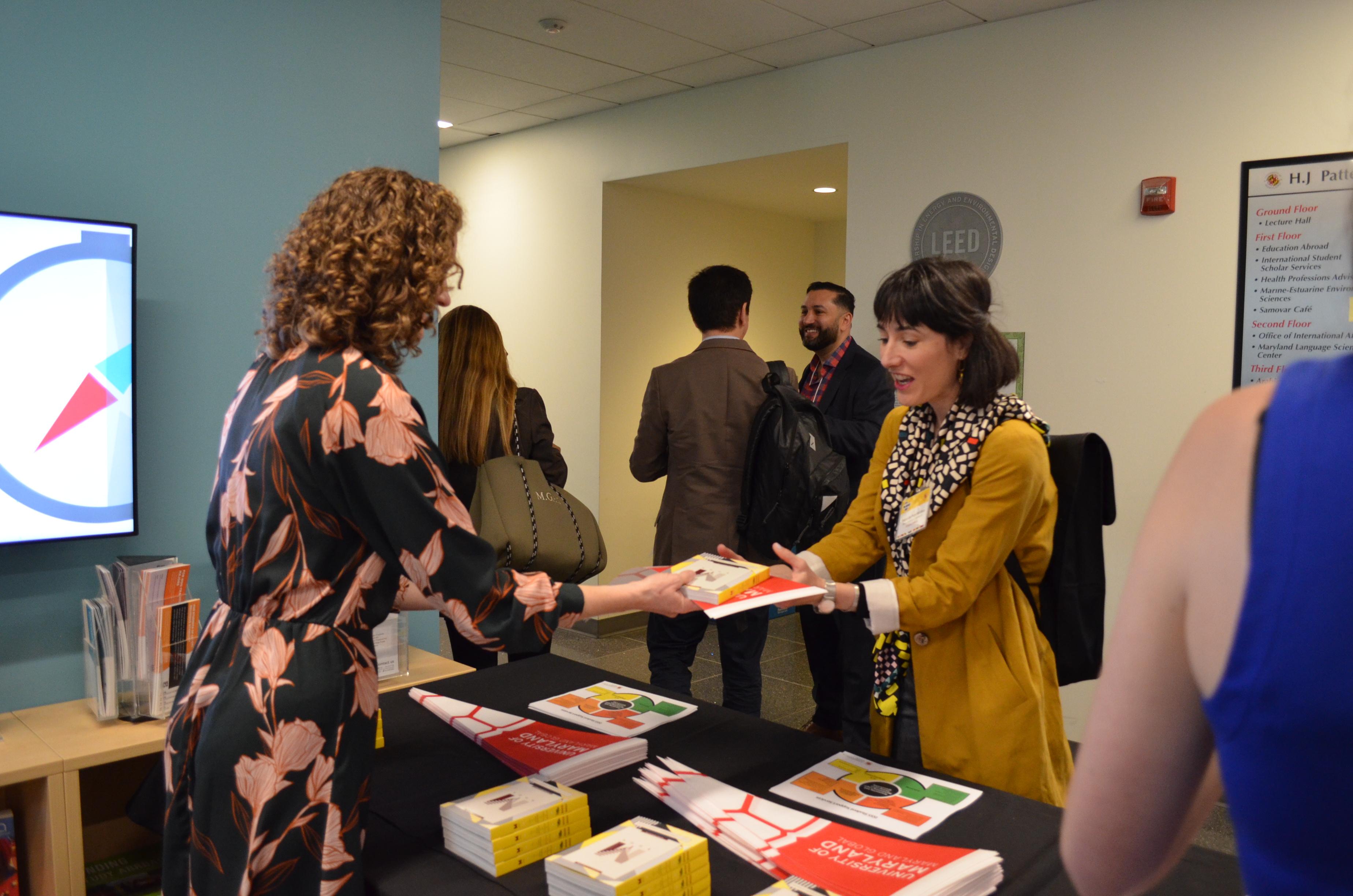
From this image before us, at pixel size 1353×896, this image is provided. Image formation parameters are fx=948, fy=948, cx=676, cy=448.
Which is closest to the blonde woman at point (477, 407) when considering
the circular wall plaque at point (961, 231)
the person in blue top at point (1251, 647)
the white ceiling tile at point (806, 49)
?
the circular wall plaque at point (961, 231)

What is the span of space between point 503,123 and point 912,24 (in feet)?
9.24

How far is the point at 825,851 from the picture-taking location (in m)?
1.32

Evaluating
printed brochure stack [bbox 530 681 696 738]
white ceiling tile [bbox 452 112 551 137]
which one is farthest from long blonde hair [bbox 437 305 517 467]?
white ceiling tile [bbox 452 112 551 137]

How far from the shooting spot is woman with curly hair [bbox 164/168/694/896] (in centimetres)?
127

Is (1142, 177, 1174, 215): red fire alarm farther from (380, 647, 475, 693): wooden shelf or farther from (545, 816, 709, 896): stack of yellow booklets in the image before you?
(545, 816, 709, 896): stack of yellow booklets

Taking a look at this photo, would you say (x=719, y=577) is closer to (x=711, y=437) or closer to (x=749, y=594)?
(x=749, y=594)

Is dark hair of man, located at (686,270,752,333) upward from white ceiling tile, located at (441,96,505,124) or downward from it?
downward

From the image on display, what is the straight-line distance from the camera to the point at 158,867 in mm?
2338

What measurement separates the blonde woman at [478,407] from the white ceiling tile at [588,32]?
5.33ft

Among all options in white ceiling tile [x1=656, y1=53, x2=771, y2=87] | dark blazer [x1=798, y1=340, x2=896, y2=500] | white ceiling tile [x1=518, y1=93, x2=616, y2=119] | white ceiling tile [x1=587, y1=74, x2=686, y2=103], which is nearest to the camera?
dark blazer [x1=798, y1=340, x2=896, y2=500]

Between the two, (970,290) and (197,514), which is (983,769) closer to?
(970,290)

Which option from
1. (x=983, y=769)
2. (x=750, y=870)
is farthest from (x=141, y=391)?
(x=983, y=769)

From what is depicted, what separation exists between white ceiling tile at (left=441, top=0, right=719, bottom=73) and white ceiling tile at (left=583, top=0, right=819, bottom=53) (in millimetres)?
74

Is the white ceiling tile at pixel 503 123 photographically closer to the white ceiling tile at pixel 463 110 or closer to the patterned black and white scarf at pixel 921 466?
the white ceiling tile at pixel 463 110
